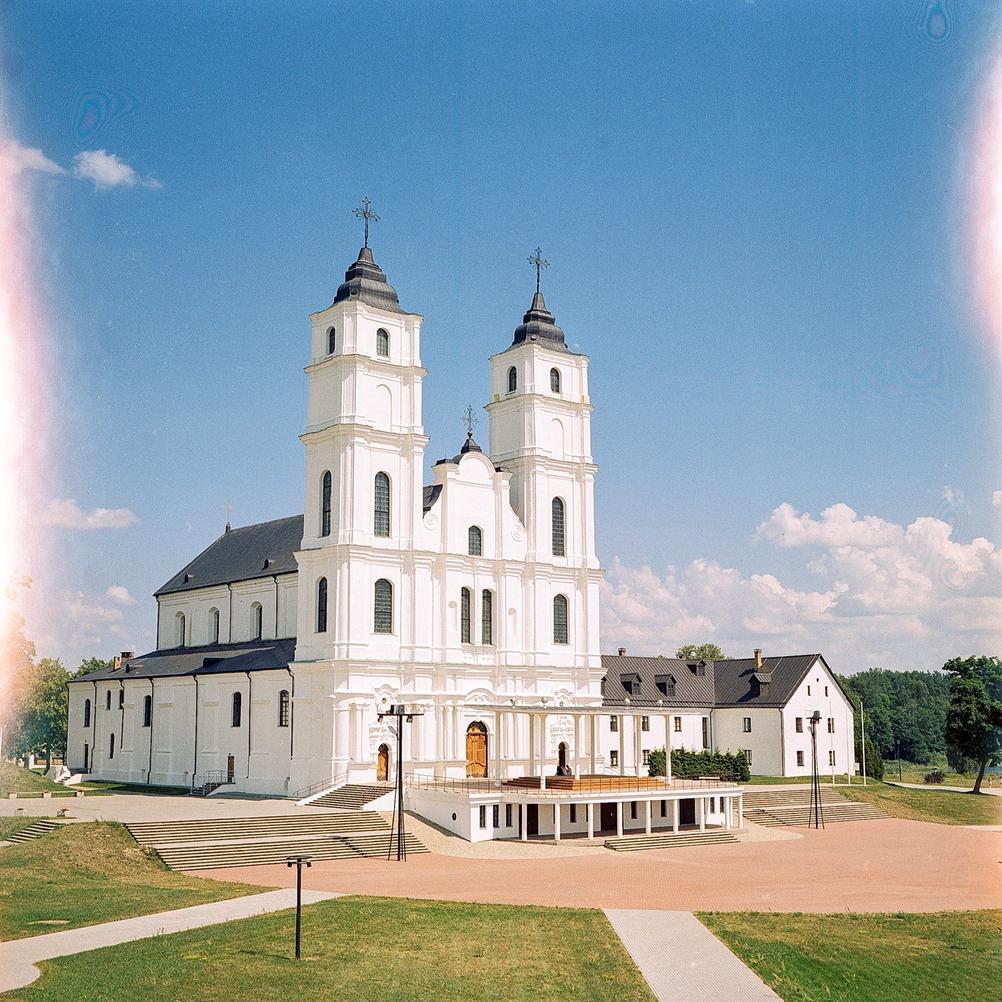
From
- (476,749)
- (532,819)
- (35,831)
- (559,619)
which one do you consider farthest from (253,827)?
(559,619)

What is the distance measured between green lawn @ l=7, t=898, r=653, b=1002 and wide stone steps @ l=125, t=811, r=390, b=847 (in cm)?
1260

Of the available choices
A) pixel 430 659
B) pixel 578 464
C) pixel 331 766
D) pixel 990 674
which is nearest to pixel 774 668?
pixel 990 674

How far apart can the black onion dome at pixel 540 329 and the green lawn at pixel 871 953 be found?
36.9 m

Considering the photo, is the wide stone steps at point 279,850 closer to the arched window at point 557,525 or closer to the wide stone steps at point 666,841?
the wide stone steps at point 666,841

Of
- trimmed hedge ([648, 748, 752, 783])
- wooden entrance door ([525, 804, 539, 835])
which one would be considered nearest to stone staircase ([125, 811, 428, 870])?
wooden entrance door ([525, 804, 539, 835])

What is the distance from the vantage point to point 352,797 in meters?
46.5

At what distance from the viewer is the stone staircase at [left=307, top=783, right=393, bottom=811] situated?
45875 mm

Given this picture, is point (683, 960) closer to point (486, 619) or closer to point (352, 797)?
point (352, 797)

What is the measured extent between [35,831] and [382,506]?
20.3 metres

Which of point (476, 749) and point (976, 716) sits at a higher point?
point (976, 716)

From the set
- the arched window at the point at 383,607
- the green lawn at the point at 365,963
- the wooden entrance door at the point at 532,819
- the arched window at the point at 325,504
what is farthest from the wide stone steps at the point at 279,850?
the arched window at the point at 325,504

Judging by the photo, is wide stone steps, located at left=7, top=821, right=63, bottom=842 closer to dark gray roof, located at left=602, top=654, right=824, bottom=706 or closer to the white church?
the white church

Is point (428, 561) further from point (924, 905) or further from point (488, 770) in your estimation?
point (924, 905)

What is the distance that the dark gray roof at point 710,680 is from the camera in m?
67.9
